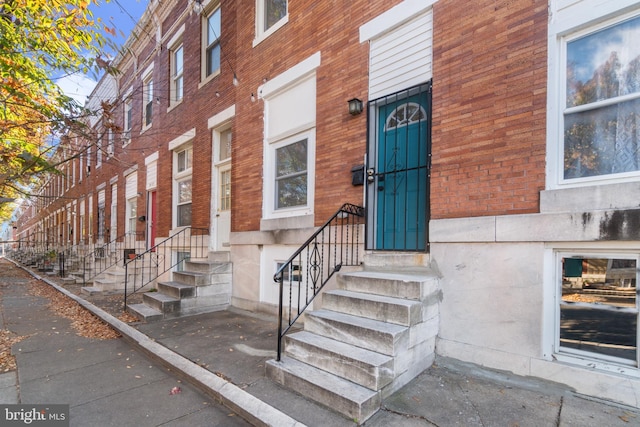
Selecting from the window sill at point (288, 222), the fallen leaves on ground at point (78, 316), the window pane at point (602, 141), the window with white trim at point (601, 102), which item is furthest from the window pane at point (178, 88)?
the window pane at point (602, 141)

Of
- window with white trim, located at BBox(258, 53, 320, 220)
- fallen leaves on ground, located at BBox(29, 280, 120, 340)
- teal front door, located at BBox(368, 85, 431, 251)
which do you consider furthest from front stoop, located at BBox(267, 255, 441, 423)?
fallen leaves on ground, located at BBox(29, 280, 120, 340)

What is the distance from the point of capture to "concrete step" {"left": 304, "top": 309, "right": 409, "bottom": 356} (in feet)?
9.78

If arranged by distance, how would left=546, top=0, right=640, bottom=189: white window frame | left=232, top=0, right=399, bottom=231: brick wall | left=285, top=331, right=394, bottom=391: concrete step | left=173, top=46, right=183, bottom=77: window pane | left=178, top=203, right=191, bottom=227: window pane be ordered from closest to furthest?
left=285, top=331, right=394, bottom=391: concrete step → left=546, top=0, right=640, bottom=189: white window frame → left=232, top=0, right=399, bottom=231: brick wall → left=178, top=203, right=191, bottom=227: window pane → left=173, top=46, right=183, bottom=77: window pane

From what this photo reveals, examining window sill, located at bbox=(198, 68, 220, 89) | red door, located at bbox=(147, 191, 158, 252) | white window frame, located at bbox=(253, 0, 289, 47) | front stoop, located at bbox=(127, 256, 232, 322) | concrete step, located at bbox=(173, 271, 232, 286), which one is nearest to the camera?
front stoop, located at bbox=(127, 256, 232, 322)

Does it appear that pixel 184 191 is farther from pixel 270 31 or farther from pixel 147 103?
pixel 270 31

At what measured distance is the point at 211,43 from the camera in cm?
849

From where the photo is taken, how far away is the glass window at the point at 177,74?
9852 millimetres

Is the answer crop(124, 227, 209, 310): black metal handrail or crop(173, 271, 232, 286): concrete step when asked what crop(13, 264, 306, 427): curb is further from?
crop(124, 227, 209, 310): black metal handrail

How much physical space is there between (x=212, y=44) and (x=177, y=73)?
229 centimetres

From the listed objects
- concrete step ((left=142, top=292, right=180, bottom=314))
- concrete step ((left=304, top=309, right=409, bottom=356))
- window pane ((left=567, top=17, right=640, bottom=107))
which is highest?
window pane ((left=567, top=17, right=640, bottom=107))

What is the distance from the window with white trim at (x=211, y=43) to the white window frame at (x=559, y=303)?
819 cm

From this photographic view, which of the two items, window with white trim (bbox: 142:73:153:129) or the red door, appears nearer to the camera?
the red door

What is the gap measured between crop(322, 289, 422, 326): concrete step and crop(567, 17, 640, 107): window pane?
101 inches

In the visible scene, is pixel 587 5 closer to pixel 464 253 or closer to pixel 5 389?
pixel 464 253
